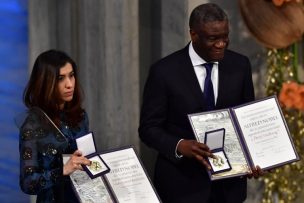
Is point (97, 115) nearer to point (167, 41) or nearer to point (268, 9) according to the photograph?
point (167, 41)

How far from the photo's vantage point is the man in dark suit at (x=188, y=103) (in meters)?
4.34

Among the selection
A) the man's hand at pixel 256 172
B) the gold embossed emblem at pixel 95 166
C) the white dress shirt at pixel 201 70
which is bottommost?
the man's hand at pixel 256 172

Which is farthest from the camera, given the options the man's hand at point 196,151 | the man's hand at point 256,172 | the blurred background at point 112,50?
the blurred background at point 112,50

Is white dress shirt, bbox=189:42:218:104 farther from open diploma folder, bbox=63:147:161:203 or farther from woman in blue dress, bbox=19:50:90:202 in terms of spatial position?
woman in blue dress, bbox=19:50:90:202

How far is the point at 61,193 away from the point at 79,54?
1.71 m

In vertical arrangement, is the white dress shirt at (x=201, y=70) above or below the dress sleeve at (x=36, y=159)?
above

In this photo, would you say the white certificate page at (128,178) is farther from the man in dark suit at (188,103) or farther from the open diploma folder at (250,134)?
the open diploma folder at (250,134)

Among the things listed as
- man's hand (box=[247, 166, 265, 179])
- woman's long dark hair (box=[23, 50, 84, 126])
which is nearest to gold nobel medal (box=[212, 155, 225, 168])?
man's hand (box=[247, 166, 265, 179])

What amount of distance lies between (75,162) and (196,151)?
598 millimetres

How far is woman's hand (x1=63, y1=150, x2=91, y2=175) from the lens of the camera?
12.8ft

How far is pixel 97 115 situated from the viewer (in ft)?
18.2

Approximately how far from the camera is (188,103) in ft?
14.3

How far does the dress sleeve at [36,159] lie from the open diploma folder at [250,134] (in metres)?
0.68

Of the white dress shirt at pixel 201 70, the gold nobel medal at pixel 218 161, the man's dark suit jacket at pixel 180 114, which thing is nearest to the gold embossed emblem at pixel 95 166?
the man's dark suit jacket at pixel 180 114
